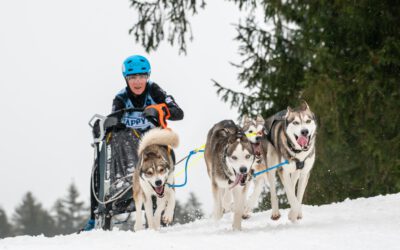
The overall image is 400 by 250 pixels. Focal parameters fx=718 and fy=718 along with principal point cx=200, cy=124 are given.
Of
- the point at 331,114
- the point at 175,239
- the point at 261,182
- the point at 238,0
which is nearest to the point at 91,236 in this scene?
the point at 175,239

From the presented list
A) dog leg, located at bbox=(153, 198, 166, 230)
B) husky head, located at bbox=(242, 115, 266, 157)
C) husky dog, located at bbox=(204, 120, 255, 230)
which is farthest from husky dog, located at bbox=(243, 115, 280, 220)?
dog leg, located at bbox=(153, 198, 166, 230)

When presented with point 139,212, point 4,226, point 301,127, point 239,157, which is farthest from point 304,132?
point 4,226

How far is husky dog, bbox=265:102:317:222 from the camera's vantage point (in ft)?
22.9

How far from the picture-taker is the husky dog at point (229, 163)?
669 cm

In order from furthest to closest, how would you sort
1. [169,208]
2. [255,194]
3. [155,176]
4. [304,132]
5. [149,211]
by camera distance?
[255,194] → [169,208] → [149,211] → [155,176] → [304,132]

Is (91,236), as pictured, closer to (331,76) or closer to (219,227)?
(219,227)

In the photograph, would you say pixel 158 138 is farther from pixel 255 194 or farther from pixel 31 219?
pixel 31 219

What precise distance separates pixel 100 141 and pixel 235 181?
6.13 ft

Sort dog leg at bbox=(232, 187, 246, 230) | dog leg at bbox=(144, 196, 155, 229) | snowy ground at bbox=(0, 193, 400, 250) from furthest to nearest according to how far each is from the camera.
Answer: dog leg at bbox=(144, 196, 155, 229) → dog leg at bbox=(232, 187, 246, 230) → snowy ground at bbox=(0, 193, 400, 250)

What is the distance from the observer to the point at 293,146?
7.14 m

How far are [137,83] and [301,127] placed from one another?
6.89 ft

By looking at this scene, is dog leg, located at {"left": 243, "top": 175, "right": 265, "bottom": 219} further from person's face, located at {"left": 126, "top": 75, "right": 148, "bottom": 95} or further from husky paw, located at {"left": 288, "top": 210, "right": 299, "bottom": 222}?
person's face, located at {"left": 126, "top": 75, "right": 148, "bottom": 95}

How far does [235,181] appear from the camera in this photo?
22.7 feet

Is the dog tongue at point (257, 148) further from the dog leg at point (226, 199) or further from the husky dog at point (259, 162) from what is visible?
the dog leg at point (226, 199)
